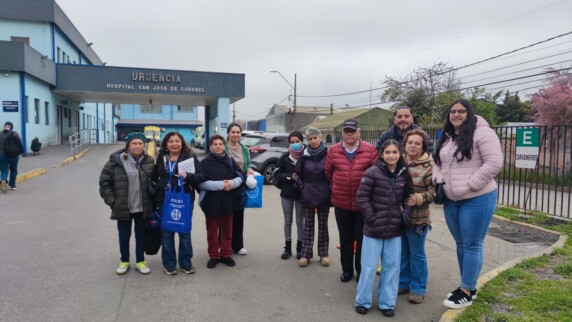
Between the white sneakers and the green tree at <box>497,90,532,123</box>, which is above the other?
the green tree at <box>497,90,532,123</box>

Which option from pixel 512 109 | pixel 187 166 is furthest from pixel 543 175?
pixel 512 109

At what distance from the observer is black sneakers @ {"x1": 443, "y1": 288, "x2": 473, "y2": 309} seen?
397cm

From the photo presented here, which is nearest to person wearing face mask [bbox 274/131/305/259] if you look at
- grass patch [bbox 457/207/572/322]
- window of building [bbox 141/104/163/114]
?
grass patch [bbox 457/207/572/322]

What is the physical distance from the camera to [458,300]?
400cm

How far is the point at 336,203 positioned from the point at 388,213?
0.90m

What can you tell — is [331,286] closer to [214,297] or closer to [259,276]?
[259,276]

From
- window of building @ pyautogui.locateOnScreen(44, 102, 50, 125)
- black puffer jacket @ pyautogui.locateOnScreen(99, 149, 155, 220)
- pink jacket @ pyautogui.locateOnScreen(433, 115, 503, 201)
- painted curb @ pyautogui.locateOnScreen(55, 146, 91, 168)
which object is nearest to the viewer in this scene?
pink jacket @ pyautogui.locateOnScreen(433, 115, 503, 201)

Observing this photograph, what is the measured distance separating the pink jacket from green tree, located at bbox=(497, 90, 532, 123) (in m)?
46.5

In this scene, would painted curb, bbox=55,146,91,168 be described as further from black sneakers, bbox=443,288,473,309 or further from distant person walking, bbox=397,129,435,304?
black sneakers, bbox=443,288,473,309

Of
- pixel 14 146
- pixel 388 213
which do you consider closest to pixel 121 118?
pixel 14 146

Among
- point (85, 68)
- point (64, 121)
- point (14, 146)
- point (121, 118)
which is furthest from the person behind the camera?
point (121, 118)

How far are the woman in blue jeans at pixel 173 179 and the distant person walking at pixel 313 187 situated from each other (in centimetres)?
127

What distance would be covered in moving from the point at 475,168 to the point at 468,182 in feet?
0.58

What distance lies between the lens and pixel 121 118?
195ft
